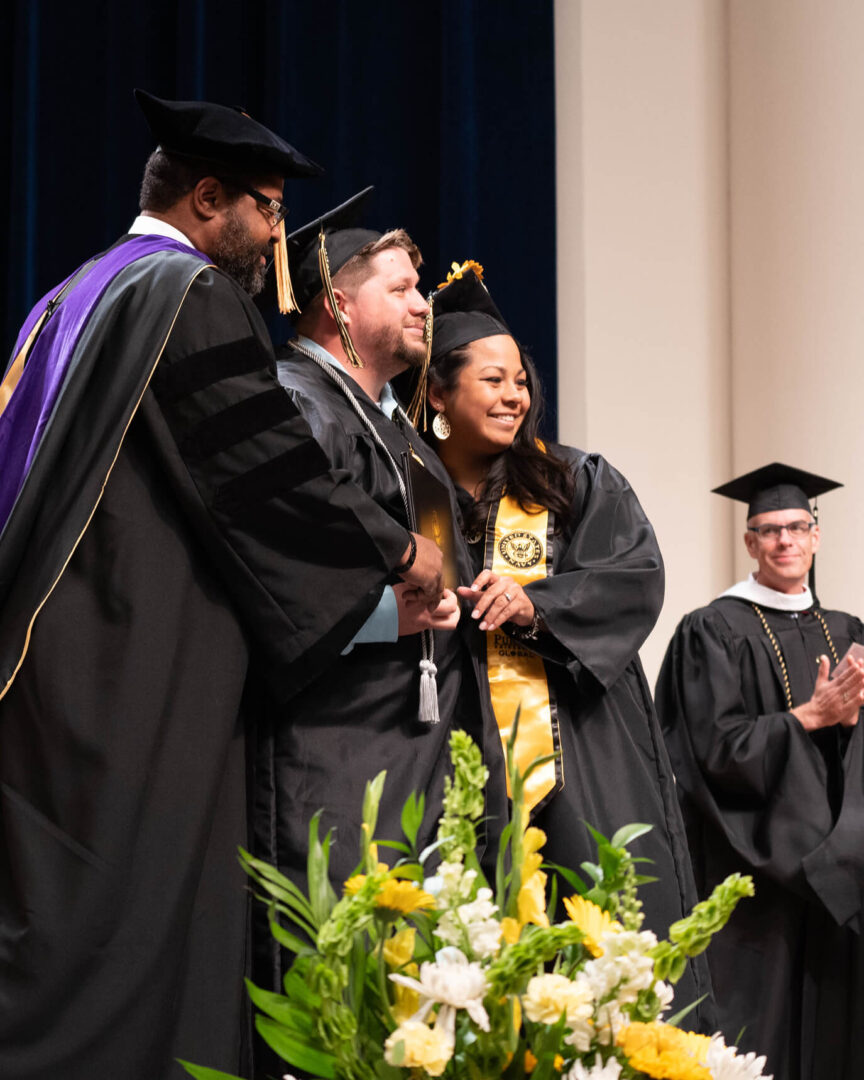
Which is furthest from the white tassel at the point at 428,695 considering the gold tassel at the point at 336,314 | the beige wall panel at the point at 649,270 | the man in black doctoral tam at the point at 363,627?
the beige wall panel at the point at 649,270

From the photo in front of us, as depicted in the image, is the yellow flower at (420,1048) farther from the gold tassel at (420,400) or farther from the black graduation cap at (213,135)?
the gold tassel at (420,400)

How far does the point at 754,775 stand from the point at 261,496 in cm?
239

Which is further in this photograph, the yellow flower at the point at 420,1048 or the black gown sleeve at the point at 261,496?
the black gown sleeve at the point at 261,496

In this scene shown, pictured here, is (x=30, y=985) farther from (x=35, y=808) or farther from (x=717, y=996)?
(x=717, y=996)

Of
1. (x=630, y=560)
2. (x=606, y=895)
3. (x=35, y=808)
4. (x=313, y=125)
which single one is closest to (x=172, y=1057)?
(x=35, y=808)

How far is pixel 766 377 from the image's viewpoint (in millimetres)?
5988

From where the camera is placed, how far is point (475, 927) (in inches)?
47.5

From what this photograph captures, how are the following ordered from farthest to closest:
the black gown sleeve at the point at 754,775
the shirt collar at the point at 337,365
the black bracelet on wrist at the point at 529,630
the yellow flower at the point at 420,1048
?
1. the black gown sleeve at the point at 754,775
2. the shirt collar at the point at 337,365
3. the black bracelet on wrist at the point at 529,630
4. the yellow flower at the point at 420,1048

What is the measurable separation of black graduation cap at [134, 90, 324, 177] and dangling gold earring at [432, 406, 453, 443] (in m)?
0.83

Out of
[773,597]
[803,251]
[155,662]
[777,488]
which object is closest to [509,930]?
[155,662]

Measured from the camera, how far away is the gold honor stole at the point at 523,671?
3.00 m

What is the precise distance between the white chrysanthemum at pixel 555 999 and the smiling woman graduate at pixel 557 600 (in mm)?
1658

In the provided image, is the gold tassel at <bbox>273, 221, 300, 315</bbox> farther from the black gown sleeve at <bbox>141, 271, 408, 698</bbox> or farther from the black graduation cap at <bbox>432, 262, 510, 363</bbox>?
the black graduation cap at <bbox>432, 262, 510, 363</bbox>

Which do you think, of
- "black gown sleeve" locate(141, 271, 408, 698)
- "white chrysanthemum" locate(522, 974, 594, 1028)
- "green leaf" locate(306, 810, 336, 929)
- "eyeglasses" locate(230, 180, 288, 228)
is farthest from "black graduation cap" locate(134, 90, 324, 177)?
"white chrysanthemum" locate(522, 974, 594, 1028)
